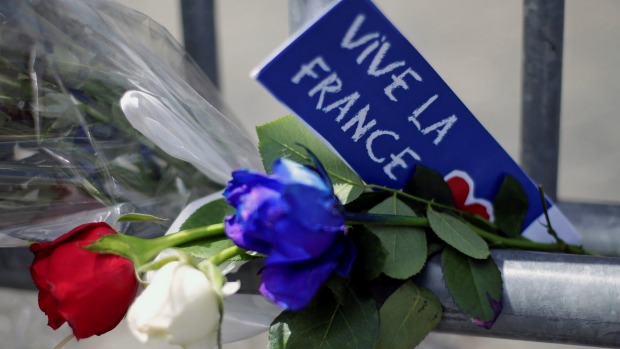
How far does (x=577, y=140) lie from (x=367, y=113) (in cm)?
149

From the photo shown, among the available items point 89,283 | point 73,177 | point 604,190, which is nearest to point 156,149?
point 73,177

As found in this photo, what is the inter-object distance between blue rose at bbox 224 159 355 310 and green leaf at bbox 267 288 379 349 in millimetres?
43

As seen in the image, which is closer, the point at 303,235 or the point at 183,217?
the point at 303,235

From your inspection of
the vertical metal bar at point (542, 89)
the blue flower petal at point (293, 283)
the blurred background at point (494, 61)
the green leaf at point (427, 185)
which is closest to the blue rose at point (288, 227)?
the blue flower petal at point (293, 283)

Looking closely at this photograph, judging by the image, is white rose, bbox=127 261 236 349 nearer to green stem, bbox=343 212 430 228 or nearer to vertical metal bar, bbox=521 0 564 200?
green stem, bbox=343 212 430 228

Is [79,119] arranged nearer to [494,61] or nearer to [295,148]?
[295,148]

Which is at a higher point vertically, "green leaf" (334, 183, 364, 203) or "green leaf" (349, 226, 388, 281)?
"green leaf" (334, 183, 364, 203)

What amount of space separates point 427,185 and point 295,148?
8 cm

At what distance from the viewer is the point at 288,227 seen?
14.9 inches

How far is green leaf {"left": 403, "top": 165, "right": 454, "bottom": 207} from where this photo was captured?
50 centimetres

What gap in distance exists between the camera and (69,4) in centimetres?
58

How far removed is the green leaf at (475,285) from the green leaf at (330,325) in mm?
47

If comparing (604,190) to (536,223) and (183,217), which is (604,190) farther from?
(183,217)

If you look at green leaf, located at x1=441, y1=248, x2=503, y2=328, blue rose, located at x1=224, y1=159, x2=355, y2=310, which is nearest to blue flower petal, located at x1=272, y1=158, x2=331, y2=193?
blue rose, located at x1=224, y1=159, x2=355, y2=310
